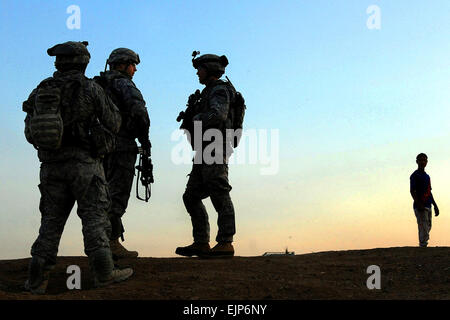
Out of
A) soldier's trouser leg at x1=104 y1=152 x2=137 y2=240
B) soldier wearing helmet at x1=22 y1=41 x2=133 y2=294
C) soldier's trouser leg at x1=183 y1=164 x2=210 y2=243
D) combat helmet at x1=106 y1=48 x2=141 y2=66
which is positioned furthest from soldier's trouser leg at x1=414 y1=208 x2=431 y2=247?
soldier wearing helmet at x1=22 y1=41 x2=133 y2=294

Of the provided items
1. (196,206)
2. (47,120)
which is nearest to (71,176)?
(47,120)

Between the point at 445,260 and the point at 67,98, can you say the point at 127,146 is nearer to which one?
the point at 67,98

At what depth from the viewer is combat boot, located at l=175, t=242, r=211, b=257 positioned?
898cm

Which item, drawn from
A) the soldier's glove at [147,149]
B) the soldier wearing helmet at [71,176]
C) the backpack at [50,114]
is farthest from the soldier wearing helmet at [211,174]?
the backpack at [50,114]

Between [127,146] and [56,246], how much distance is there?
2.00m

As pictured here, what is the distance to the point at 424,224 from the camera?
1162cm

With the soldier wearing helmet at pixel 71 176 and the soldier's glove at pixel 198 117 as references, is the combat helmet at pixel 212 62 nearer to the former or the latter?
the soldier's glove at pixel 198 117

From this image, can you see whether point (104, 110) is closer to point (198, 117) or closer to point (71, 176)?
point (71, 176)

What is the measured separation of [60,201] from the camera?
6.83 m

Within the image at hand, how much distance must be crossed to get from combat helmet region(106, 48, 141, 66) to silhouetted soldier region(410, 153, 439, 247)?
584 centimetres

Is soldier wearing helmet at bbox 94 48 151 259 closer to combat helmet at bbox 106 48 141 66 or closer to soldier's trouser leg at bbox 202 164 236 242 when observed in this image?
combat helmet at bbox 106 48 141 66

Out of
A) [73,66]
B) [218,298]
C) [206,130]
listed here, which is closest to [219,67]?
[206,130]

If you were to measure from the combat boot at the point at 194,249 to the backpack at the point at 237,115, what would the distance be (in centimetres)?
151

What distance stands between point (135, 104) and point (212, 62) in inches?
63.0
